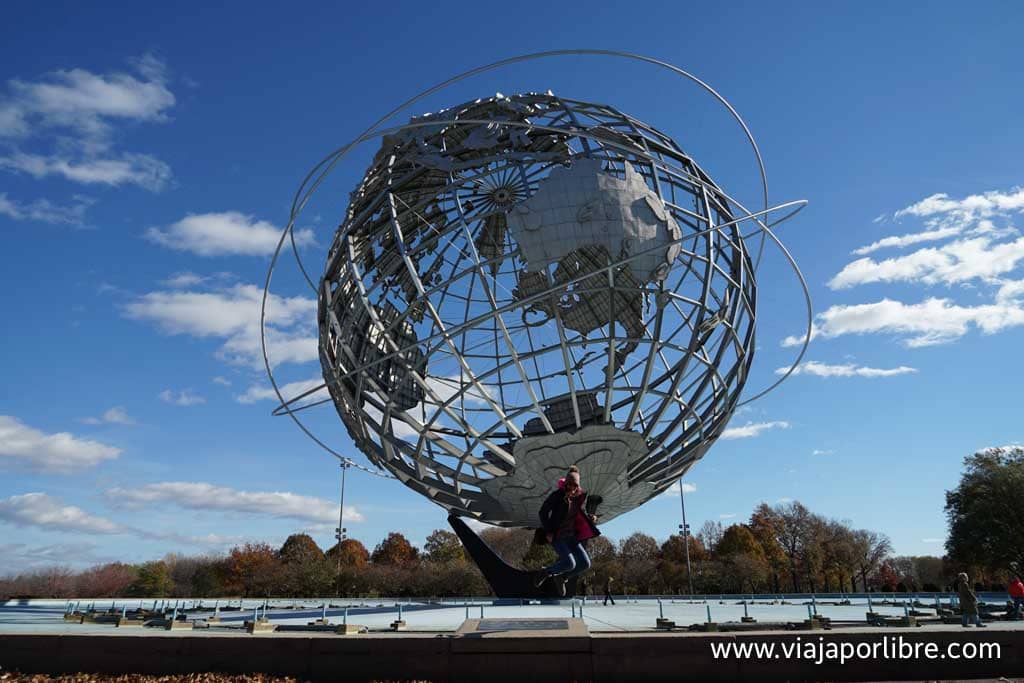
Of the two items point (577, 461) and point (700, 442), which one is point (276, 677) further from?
point (700, 442)

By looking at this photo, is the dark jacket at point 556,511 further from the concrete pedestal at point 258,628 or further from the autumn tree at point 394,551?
the autumn tree at point 394,551

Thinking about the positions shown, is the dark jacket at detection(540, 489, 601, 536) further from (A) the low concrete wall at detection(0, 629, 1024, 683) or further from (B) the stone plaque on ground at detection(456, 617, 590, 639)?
(A) the low concrete wall at detection(0, 629, 1024, 683)

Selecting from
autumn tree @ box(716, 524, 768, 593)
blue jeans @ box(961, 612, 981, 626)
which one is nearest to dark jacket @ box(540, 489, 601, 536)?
blue jeans @ box(961, 612, 981, 626)

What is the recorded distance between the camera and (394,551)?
7162 centimetres

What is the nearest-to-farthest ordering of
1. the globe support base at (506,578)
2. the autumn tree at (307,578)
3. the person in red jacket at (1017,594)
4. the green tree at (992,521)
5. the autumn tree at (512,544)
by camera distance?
the person in red jacket at (1017,594) < the globe support base at (506,578) < the green tree at (992,521) < the autumn tree at (307,578) < the autumn tree at (512,544)

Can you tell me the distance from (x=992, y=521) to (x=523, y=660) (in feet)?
135

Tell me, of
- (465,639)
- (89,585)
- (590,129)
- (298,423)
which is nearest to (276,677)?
(465,639)

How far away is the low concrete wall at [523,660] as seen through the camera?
5.72 m

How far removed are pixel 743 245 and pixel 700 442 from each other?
17.3 feet

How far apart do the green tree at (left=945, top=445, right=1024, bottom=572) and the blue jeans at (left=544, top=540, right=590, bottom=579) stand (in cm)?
3974

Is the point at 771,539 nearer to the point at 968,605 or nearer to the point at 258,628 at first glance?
the point at 968,605

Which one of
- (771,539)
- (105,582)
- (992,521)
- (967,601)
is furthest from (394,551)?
(967,601)

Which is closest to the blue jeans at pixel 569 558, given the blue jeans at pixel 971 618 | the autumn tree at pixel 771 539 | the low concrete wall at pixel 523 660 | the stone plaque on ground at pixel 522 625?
the stone plaque on ground at pixel 522 625

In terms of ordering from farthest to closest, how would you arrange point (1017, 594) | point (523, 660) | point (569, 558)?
point (1017, 594)
point (569, 558)
point (523, 660)
